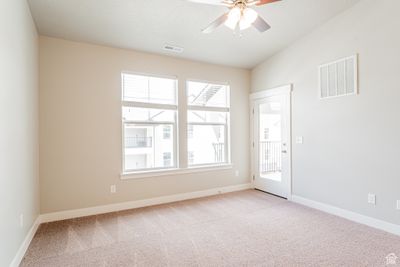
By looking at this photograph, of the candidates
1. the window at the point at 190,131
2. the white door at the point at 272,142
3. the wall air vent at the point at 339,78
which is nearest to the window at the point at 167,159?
the window at the point at 190,131

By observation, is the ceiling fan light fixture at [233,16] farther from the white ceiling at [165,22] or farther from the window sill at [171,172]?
the window sill at [171,172]

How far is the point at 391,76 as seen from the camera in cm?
294

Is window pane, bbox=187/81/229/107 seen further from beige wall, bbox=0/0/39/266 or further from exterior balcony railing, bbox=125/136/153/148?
beige wall, bbox=0/0/39/266

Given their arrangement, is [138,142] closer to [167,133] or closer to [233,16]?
[167,133]

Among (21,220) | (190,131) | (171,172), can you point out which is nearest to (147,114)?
(190,131)

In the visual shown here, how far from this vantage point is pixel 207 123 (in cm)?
483

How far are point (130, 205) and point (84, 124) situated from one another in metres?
1.57

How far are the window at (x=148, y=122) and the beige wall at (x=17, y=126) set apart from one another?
133cm

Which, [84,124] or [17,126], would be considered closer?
[17,126]

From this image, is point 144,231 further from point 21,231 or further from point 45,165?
point 45,165

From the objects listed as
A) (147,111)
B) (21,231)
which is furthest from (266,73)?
(21,231)

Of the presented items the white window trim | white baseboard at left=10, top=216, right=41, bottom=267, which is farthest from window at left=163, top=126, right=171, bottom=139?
white baseboard at left=10, top=216, right=41, bottom=267

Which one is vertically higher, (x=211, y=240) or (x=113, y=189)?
(x=113, y=189)

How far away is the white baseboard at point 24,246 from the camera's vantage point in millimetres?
2238
